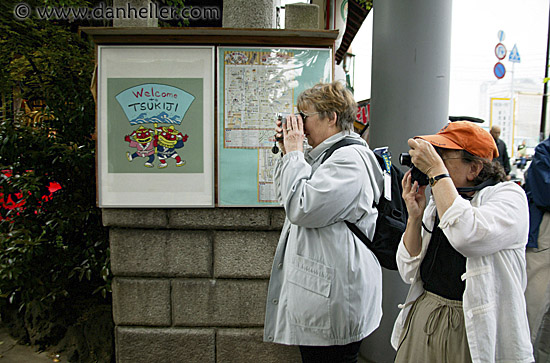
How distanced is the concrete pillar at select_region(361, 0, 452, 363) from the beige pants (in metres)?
1.69

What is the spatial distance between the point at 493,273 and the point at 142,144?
2450 mm

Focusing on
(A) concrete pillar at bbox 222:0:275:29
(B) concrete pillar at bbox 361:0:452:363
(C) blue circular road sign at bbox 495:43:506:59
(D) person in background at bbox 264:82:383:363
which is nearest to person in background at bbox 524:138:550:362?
(B) concrete pillar at bbox 361:0:452:363

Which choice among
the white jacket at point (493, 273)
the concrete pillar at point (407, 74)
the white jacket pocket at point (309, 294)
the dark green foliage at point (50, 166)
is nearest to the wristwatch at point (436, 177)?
the white jacket at point (493, 273)

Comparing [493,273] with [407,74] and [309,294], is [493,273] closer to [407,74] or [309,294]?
[309,294]

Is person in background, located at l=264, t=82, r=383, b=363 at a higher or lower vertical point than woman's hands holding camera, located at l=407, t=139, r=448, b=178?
lower

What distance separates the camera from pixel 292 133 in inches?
86.7

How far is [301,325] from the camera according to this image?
213 centimetres

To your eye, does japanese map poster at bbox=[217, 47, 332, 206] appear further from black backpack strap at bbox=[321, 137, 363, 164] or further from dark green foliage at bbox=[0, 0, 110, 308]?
dark green foliage at bbox=[0, 0, 110, 308]

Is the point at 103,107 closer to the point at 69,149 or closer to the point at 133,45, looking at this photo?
the point at 133,45

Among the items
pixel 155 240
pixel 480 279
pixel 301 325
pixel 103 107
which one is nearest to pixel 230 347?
pixel 155 240

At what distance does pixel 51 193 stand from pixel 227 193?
6.55 feet

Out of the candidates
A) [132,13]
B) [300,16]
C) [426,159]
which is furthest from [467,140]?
[132,13]

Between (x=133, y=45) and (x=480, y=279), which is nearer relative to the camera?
(x=480, y=279)

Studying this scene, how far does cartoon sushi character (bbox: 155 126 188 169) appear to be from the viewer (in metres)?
3.23
